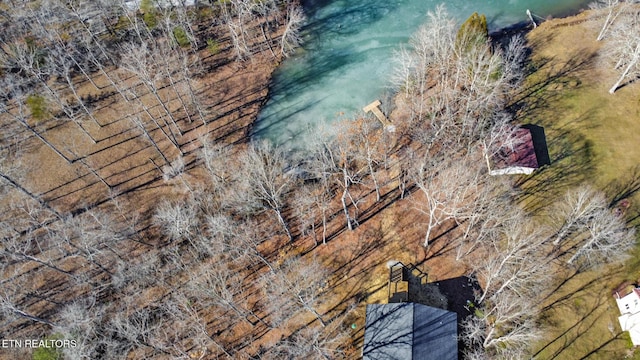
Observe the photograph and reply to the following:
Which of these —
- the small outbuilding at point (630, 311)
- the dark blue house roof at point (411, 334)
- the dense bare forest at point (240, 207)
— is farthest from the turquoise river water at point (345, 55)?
the small outbuilding at point (630, 311)

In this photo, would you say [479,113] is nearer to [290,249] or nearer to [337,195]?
[337,195]

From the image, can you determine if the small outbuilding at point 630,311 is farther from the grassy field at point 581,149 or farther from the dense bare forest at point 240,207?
the dense bare forest at point 240,207

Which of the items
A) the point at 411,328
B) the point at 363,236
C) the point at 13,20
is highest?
the point at 13,20

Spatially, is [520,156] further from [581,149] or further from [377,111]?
[377,111]

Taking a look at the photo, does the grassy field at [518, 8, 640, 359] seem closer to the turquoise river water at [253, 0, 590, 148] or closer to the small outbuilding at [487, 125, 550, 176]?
the small outbuilding at [487, 125, 550, 176]

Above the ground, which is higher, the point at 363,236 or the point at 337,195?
the point at 337,195

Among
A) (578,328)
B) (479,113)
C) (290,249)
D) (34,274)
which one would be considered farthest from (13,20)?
(578,328)
